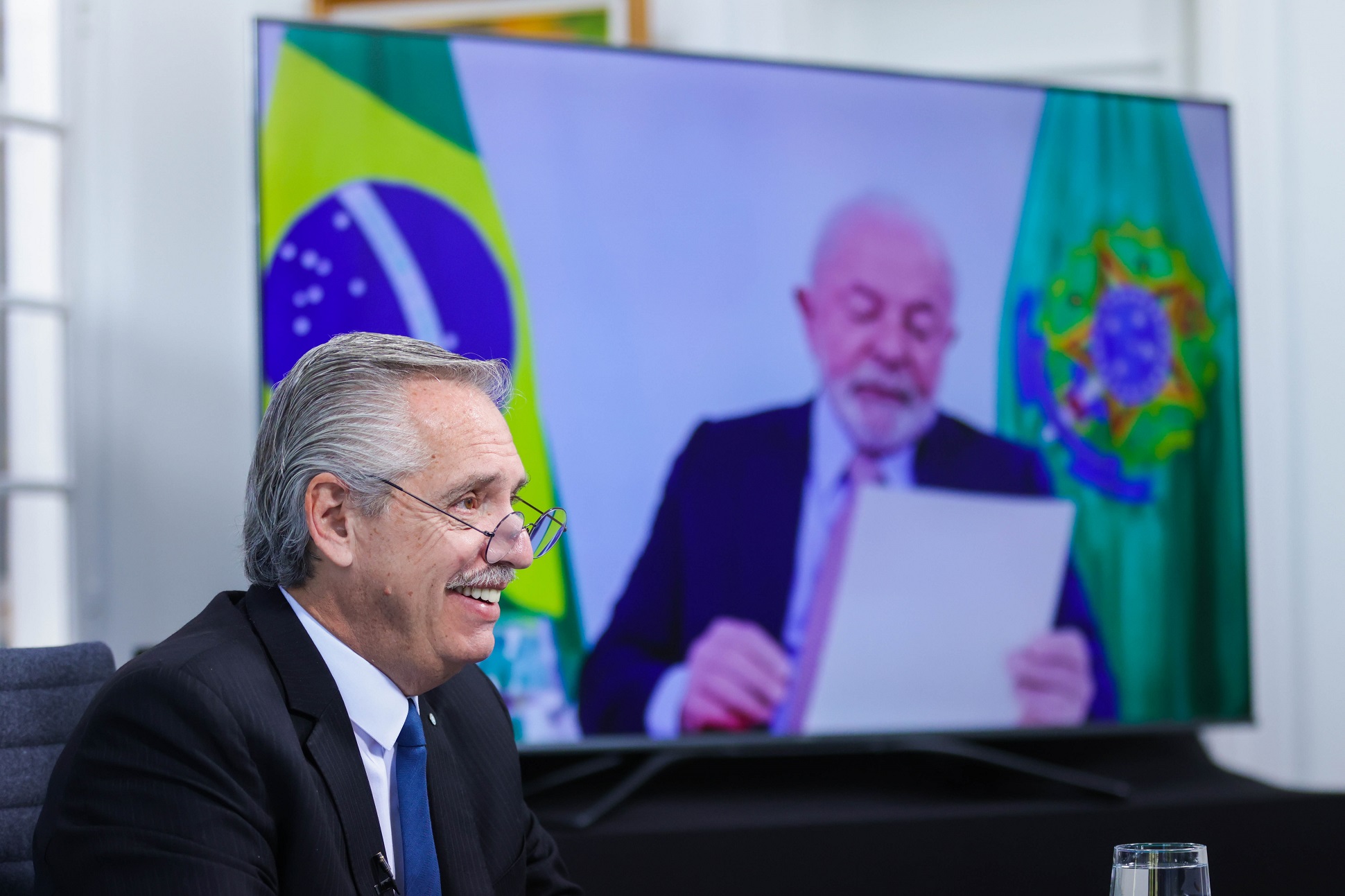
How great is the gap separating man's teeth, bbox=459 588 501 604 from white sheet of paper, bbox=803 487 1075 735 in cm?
136

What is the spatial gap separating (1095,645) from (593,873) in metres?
1.20

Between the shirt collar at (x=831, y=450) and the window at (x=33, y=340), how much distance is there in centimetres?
158

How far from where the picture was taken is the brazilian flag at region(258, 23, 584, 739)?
2.35 m

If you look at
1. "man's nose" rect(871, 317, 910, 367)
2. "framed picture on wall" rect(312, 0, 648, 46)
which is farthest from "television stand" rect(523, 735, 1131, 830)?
"framed picture on wall" rect(312, 0, 648, 46)

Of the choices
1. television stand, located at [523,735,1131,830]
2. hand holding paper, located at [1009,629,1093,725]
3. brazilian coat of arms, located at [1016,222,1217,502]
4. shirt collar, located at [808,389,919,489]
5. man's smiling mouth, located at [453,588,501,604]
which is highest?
brazilian coat of arms, located at [1016,222,1217,502]

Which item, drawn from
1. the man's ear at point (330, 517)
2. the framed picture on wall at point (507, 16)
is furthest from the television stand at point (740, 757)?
the framed picture on wall at point (507, 16)

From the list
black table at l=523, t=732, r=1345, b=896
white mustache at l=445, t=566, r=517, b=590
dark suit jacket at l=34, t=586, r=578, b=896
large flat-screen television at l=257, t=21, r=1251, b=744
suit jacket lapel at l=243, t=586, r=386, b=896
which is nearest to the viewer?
dark suit jacket at l=34, t=586, r=578, b=896

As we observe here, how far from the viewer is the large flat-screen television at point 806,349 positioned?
2.43 m

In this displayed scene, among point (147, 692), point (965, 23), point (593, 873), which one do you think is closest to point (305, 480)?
point (147, 692)

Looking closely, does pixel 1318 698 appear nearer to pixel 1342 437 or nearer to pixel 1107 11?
pixel 1342 437

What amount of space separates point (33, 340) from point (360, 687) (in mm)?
1807

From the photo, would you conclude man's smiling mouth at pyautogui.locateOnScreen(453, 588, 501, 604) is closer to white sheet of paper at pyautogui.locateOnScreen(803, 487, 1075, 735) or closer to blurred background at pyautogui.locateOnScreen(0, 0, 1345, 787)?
blurred background at pyautogui.locateOnScreen(0, 0, 1345, 787)

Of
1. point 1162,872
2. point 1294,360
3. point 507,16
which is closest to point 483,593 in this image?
point 1162,872

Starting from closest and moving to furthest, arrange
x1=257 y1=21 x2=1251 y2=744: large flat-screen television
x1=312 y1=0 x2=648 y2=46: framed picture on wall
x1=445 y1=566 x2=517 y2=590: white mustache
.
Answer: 1. x1=445 y1=566 x2=517 y2=590: white mustache
2. x1=257 y1=21 x2=1251 y2=744: large flat-screen television
3. x1=312 y1=0 x2=648 y2=46: framed picture on wall
